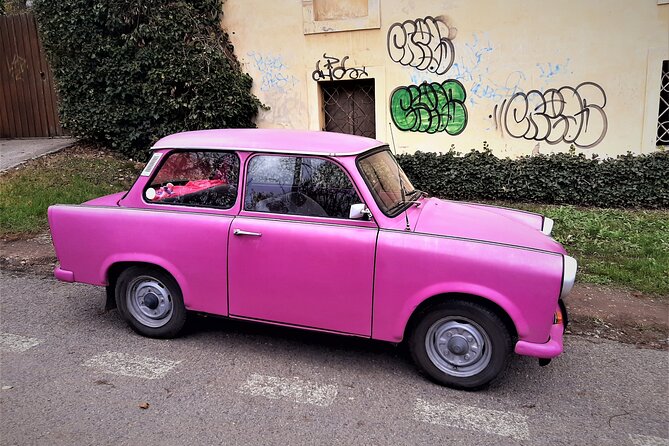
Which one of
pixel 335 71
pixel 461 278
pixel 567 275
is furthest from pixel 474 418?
pixel 335 71

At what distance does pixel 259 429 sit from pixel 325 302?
95cm

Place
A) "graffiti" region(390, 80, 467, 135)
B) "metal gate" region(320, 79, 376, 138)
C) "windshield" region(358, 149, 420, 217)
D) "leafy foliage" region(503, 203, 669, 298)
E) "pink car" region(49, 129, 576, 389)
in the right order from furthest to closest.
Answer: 1. "metal gate" region(320, 79, 376, 138)
2. "graffiti" region(390, 80, 467, 135)
3. "leafy foliage" region(503, 203, 669, 298)
4. "windshield" region(358, 149, 420, 217)
5. "pink car" region(49, 129, 576, 389)

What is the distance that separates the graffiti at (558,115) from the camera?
28.5ft

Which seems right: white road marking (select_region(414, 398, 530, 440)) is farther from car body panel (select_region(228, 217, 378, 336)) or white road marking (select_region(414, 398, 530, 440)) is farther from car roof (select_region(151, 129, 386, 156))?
car roof (select_region(151, 129, 386, 156))

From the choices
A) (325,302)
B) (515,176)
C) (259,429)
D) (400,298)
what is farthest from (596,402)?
(515,176)

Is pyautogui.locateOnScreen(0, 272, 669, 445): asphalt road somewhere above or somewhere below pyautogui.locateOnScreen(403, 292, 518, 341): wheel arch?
below

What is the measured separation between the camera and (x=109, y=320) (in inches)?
177

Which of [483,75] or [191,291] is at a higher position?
[483,75]

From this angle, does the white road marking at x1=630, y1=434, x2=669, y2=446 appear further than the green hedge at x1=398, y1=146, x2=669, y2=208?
No

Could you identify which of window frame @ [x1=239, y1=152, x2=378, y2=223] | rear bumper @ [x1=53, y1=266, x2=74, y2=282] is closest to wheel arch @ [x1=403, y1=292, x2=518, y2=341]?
window frame @ [x1=239, y1=152, x2=378, y2=223]

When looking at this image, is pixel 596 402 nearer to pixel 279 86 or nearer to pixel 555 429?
pixel 555 429

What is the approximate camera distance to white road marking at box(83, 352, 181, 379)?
3574 millimetres

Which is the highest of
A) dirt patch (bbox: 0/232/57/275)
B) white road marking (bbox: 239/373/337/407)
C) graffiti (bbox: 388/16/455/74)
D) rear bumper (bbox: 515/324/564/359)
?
graffiti (bbox: 388/16/455/74)

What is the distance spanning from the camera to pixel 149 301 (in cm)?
408
